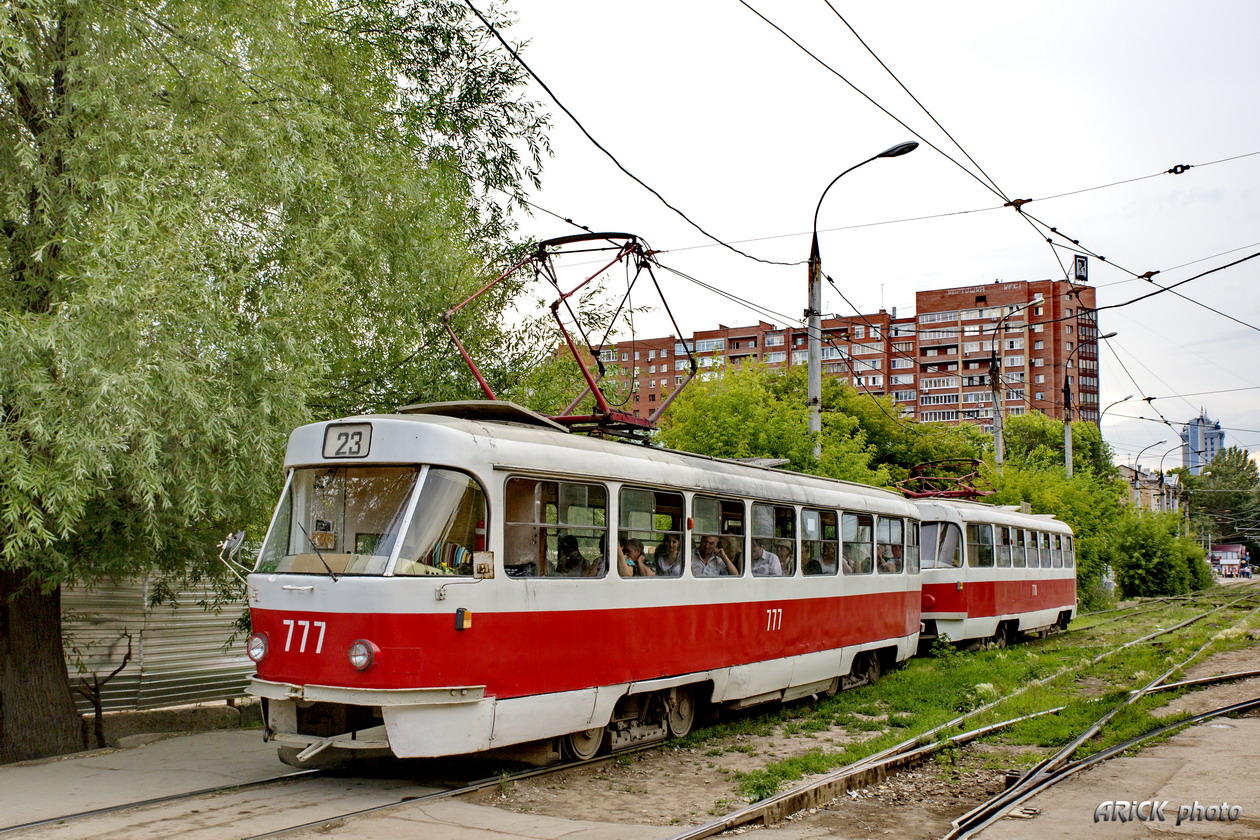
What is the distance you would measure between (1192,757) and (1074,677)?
6.77 meters

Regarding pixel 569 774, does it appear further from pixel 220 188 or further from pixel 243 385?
pixel 220 188

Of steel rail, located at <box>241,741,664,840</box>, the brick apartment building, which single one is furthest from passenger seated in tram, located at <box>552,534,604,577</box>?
the brick apartment building

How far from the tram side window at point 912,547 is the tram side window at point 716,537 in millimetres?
5761

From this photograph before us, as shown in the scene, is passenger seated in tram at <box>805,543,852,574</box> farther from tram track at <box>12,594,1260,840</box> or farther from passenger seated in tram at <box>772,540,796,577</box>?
tram track at <box>12,594,1260,840</box>

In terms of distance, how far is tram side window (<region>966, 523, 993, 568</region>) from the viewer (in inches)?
809

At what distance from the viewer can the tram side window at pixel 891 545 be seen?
1559 cm

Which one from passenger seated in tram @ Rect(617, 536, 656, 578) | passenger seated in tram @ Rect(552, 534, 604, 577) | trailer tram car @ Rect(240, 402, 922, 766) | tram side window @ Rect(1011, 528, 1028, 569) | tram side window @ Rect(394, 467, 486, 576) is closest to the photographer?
trailer tram car @ Rect(240, 402, 922, 766)

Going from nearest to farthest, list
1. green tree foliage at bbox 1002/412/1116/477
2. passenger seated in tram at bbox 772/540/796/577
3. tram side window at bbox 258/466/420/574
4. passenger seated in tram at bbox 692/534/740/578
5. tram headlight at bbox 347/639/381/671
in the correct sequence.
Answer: tram headlight at bbox 347/639/381/671, tram side window at bbox 258/466/420/574, passenger seated in tram at bbox 692/534/740/578, passenger seated in tram at bbox 772/540/796/577, green tree foliage at bbox 1002/412/1116/477

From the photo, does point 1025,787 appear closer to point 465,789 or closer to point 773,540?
point 773,540

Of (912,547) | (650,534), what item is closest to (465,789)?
(650,534)

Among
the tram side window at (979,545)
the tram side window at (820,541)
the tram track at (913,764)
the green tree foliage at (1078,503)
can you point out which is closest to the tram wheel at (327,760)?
the tram track at (913,764)

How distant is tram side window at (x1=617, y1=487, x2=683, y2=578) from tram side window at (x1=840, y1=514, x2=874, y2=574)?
14.0 ft

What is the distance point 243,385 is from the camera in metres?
9.80

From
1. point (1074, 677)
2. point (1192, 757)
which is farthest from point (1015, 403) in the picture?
point (1192, 757)
